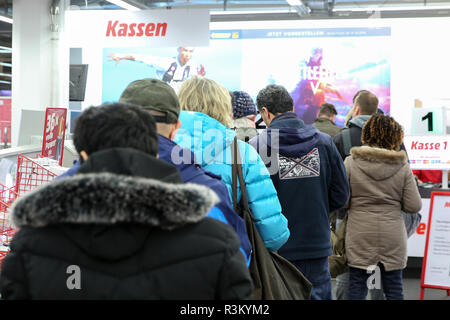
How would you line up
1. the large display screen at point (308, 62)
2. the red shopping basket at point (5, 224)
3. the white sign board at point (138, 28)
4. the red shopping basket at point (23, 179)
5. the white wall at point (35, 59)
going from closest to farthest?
the red shopping basket at point (5, 224) < the red shopping basket at point (23, 179) < the white sign board at point (138, 28) < the white wall at point (35, 59) < the large display screen at point (308, 62)

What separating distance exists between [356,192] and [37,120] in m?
3.02

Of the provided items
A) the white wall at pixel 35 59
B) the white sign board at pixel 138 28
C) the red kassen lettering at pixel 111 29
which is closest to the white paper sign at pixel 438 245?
the white sign board at pixel 138 28

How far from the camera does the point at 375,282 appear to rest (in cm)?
369

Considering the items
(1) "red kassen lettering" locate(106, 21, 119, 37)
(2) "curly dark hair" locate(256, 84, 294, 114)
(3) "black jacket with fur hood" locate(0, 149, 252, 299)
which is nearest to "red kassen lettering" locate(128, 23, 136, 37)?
(1) "red kassen lettering" locate(106, 21, 119, 37)

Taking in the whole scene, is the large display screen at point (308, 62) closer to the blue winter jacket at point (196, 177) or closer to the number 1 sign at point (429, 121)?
the number 1 sign at point (429, 121)

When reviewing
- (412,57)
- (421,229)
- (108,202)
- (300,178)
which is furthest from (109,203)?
(412,57)

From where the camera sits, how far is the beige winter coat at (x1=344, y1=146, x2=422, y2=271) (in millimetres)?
3592

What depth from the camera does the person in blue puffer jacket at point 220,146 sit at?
208 cm

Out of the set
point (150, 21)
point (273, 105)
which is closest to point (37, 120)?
point (150, 21)

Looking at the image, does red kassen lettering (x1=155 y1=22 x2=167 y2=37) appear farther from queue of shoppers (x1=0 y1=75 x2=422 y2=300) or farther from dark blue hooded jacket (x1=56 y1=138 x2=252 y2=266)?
dark blue hooded jacket (x1=56 y1=138 x2=252 y2=266)

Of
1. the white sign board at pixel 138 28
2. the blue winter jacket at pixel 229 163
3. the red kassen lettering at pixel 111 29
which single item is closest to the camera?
the blue winter jacket at pixel 229 163

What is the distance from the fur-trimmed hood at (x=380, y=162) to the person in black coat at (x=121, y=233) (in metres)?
2.49

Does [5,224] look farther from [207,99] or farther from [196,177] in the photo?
[196,177]

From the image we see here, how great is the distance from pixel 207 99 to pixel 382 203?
5.94 ft
